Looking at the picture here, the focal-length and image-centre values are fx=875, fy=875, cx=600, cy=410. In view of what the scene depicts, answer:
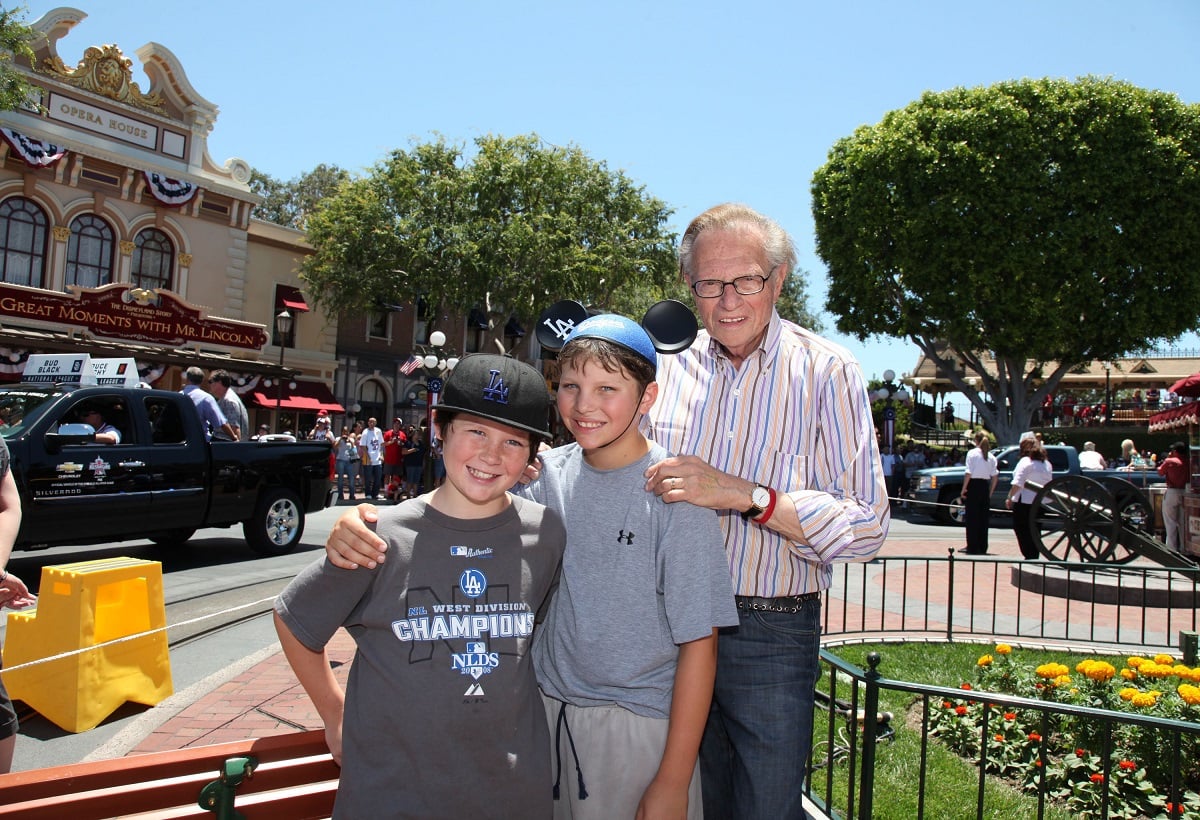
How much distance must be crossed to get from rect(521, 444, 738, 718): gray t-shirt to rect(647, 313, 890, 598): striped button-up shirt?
24 centimetres

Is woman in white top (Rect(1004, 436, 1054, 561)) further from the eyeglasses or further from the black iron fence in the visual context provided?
the eyeglasses

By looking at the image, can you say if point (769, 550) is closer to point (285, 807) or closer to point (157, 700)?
point (285, 807)

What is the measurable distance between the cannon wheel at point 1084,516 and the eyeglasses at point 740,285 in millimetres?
8770

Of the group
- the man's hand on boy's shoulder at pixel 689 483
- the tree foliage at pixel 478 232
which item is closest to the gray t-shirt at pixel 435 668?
the man's hand on boy's shoulder at pixel 689 483

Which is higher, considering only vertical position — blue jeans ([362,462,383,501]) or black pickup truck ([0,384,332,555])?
black pickup truck ([0,384,332,555])

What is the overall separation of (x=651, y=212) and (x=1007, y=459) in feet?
45.8

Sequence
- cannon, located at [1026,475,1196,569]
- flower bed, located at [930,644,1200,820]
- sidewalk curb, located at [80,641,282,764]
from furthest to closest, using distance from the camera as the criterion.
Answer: cannon, located at [1026,475,1196,569], sidewalk curb, located at [80,641,282,764], flower bed, located at [930,644,1200,820]

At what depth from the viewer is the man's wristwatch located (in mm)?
2002

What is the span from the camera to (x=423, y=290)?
25.9 m

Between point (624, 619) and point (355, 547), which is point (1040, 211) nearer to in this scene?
point (624, 619)

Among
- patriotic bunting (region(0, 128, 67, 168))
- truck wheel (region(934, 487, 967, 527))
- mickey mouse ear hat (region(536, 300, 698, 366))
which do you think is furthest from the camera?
patriotic bunting (region(0, 128, 67, 168))

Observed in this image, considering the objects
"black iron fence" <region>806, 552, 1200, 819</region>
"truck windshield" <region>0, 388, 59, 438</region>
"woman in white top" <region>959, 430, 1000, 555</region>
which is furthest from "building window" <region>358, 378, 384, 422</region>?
"black iron fence" <region>806, 552, 1200, 819</region>

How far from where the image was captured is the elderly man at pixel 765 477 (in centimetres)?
207

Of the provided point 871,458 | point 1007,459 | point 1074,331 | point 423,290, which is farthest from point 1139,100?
point 871,458
